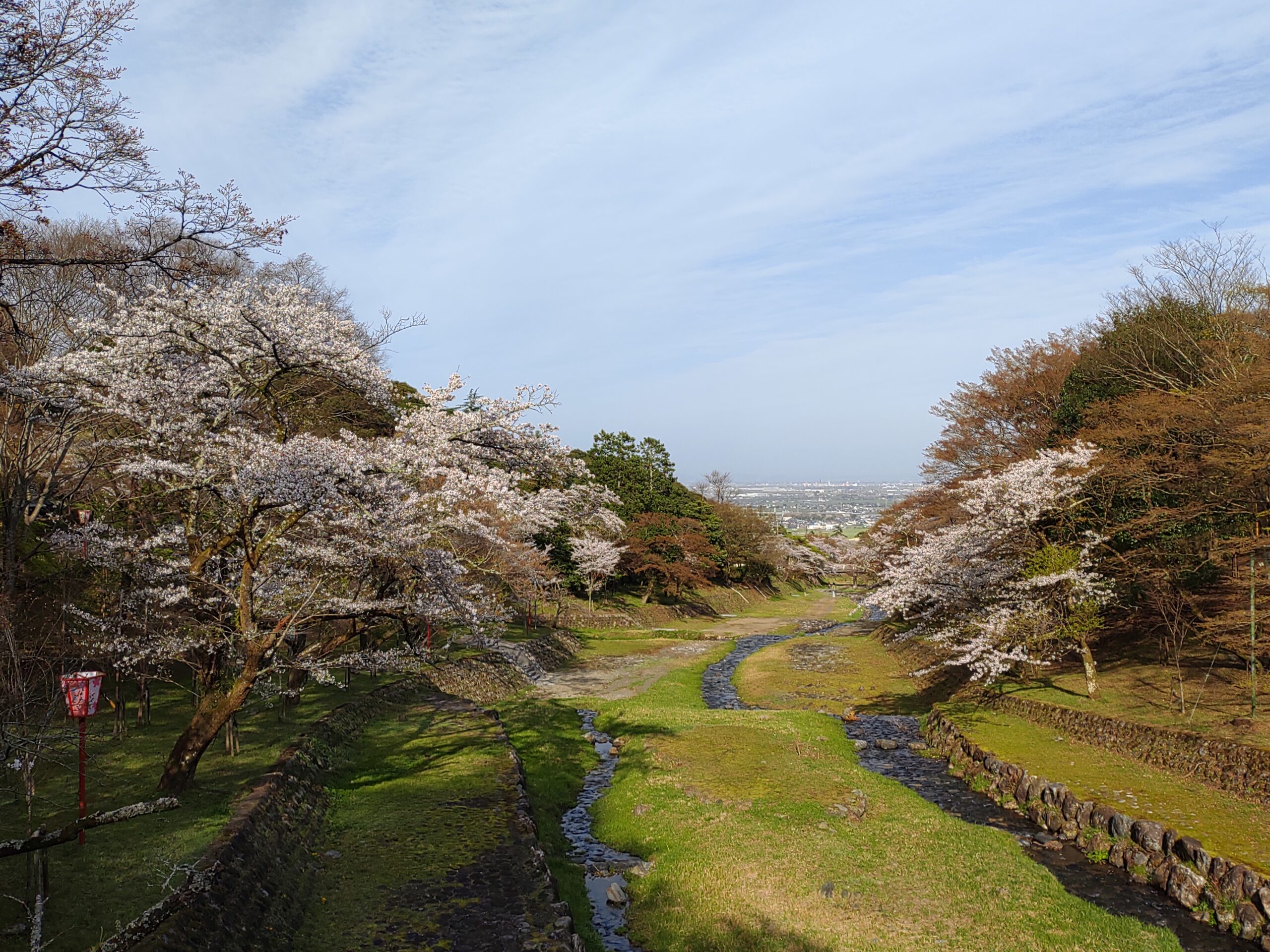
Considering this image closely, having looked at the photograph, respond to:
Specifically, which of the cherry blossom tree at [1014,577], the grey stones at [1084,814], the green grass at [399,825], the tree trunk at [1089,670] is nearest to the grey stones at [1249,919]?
the grey stones at [1084,814]

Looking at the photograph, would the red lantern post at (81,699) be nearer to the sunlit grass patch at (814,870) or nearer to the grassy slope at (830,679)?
the sunlit grass patch at (814,870)

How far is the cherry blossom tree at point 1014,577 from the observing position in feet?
73.0

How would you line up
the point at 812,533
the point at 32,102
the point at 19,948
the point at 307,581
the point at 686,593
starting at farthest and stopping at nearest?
the point at 812,533 → the point at 686,593 → the point at 307,581 → the point at 32,102 → the point at 19,948

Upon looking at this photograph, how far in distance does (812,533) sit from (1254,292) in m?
89.8

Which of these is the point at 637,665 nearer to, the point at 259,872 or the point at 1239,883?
the point at 1239,883

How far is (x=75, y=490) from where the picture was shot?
1773 centimetres

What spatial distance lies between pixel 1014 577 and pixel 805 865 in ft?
49.7

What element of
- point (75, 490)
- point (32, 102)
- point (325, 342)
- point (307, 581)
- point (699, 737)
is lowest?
point (699, 737)

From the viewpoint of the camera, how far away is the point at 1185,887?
1259cm

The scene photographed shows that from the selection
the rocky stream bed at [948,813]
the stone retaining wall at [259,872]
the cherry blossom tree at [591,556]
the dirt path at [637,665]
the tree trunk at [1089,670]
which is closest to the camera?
the stone retaining wall at [259,872]

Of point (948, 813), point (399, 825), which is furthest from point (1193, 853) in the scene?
point (399, 825)

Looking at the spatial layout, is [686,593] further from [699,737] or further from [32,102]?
[32,102]

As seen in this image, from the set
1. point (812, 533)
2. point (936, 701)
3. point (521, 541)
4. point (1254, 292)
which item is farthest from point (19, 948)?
point (812, 533)

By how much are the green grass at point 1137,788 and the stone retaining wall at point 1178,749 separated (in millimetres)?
240
